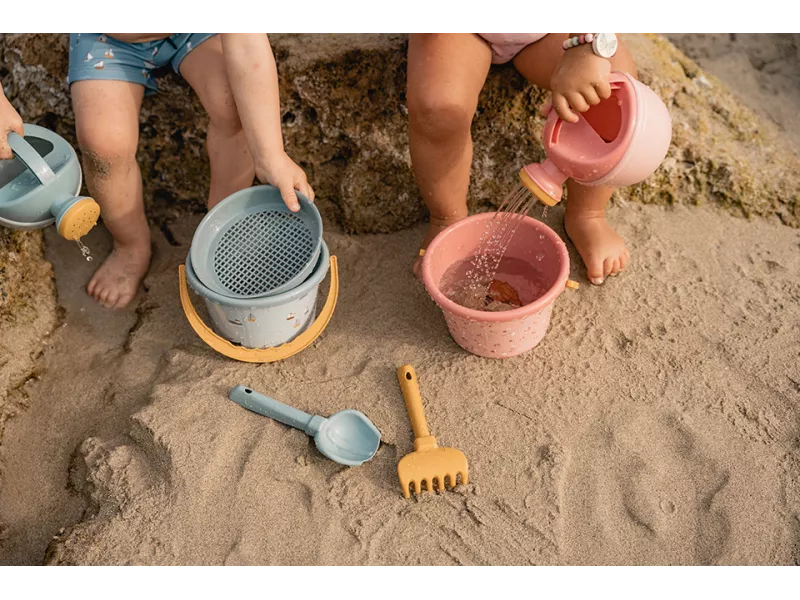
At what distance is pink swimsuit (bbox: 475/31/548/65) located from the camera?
2.07 m

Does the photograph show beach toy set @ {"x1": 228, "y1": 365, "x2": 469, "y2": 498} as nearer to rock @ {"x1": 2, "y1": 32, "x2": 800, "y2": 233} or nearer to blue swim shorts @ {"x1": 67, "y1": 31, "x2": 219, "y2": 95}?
rock @ {"x1": 2, "y1": 32, "x2": 800, "y2": 233}

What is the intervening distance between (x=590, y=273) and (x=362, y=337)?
66 cm

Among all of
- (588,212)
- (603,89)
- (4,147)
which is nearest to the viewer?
(603,89)

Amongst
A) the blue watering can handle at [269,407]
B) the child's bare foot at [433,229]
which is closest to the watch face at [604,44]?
the child's bare foot at [433,229]

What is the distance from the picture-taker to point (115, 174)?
7.16 feet

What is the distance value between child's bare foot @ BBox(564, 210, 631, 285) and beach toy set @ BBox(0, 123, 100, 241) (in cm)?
131

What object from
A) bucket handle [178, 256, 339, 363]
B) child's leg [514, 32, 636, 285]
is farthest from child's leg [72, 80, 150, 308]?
child's leg [514, 32, 636, 285]

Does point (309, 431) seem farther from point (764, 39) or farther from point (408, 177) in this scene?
point (764, 39)

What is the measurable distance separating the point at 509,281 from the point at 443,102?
53 cm

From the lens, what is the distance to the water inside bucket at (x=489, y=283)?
85.0 inches

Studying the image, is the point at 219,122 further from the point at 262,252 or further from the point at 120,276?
the point at 120,276

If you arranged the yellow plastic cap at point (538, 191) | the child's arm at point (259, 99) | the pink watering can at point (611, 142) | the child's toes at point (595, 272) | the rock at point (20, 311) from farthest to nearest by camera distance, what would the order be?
the child's toes at point (595, 272)
the rock at point (20, 311)
the child's arm at point (259, 99)
the yellow plastic cap at point (538, 191)
the pink watering can at point (611, 142)

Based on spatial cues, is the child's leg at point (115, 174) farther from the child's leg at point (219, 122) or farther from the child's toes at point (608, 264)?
the child's toes at point (608, 264)

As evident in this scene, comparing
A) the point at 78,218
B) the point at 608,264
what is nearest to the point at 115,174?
the point at 78,218
